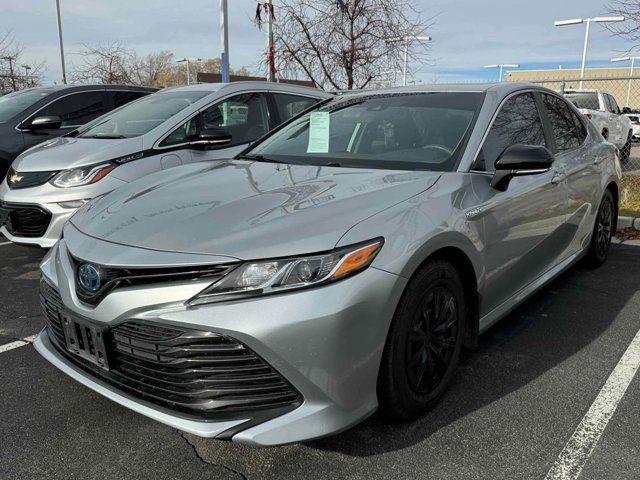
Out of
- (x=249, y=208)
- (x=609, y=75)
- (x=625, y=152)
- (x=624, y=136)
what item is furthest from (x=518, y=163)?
(x=609, y=75)

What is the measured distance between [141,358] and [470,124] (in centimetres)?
208

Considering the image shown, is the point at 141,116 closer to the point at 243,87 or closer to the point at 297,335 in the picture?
the point at 243,87

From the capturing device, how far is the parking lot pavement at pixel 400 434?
85.4 inches

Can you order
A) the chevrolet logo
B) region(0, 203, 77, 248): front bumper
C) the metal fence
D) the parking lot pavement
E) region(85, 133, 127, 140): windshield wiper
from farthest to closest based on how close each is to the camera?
the metal fence
region(85, 133, 127, 140): windshield wiper
the chevrolet logo
region(0, 203, 77, 248): front bumper
the parking lot pavement

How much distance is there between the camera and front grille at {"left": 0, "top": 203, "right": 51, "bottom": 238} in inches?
175

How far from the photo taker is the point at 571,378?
291cm

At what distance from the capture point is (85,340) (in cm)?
216

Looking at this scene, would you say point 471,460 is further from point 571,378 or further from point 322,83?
point 322,83

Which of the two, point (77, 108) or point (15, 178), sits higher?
point (77, 108)

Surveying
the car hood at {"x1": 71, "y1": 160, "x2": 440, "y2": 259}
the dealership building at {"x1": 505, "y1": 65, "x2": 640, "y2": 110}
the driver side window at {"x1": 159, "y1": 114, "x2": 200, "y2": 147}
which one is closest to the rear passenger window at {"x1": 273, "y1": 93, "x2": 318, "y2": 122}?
the driver side window at {"x1": 159, "y1": 114, "x2": 200, "y2": 147}

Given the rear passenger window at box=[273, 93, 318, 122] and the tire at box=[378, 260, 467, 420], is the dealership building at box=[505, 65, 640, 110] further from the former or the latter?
the tire at box=[378, 260, 467, 420]

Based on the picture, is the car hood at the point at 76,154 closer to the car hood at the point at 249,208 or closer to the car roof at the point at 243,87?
the car roof at the point at 243,87

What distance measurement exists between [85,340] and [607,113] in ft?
45.1

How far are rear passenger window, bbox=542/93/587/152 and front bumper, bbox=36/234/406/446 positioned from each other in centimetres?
245
